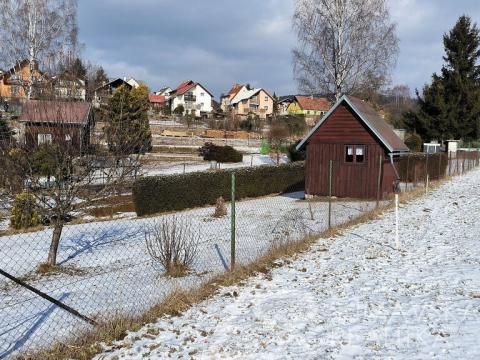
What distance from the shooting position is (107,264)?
9.51m

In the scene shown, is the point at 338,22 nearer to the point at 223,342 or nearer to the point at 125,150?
the point at 125,150

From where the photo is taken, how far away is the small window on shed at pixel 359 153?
18844 millimetres

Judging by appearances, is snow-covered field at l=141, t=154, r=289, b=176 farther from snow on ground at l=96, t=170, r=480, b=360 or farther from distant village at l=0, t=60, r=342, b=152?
snow on ground at l=96, t=170, r=480, b=360

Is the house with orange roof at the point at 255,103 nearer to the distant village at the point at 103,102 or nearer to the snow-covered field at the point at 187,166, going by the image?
the distant village at the point at 103,102

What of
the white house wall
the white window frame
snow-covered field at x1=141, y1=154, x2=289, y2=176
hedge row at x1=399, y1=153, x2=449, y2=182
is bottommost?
snow-covered field at x1=141, y1=154, x2=289, y2=176

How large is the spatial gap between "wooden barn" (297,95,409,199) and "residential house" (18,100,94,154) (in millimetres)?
12797

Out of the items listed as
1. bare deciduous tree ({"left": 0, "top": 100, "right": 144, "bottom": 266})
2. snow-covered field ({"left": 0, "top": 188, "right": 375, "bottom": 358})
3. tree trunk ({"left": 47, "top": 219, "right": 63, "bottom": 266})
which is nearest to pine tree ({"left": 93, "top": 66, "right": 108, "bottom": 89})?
snow-covered field ({"left": 0, "top": 188, "right": 375, "bottom": 358})

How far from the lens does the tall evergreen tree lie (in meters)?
40.6

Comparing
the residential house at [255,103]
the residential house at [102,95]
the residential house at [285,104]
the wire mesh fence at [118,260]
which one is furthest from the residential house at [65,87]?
the residential house at [285,104]

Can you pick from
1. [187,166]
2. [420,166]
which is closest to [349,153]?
[420,166]

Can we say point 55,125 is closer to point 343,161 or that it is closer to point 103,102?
point 343,161

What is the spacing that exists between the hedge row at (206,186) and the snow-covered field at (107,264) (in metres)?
1.50

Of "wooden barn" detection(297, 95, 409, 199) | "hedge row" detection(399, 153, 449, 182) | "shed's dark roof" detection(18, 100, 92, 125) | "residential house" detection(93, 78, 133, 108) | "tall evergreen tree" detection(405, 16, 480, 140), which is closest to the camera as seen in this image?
"shed's dark roof" detection(18, 100, 92, 125)

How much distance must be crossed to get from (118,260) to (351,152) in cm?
1253
